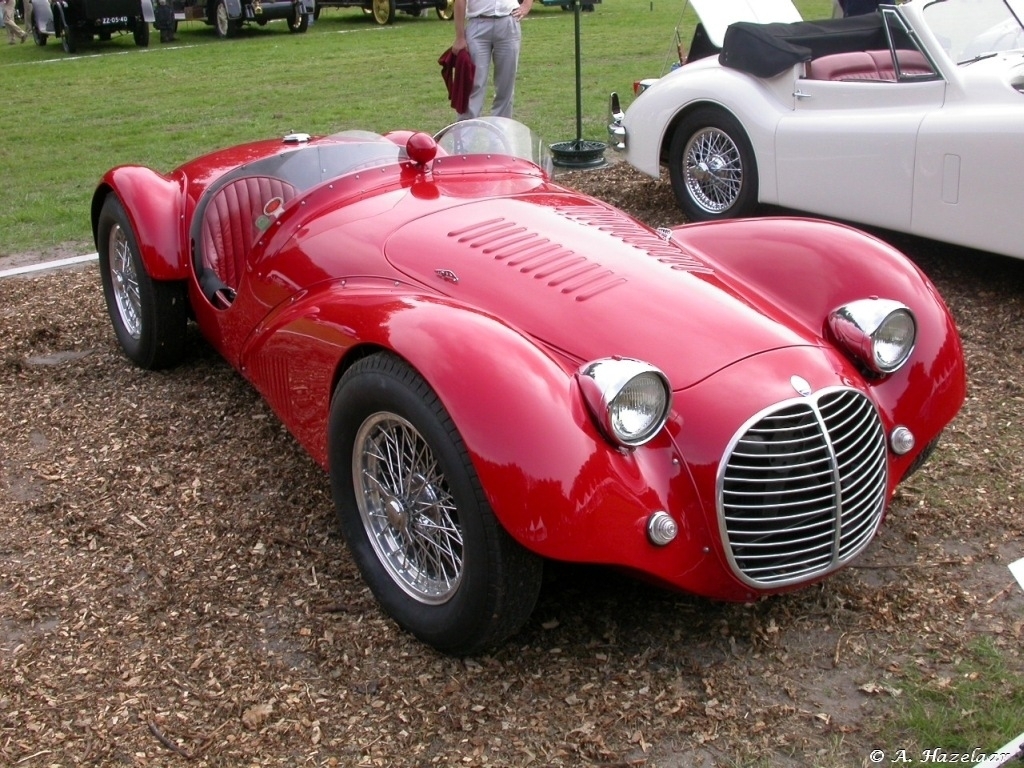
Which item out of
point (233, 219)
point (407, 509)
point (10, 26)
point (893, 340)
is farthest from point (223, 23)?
point (893, 340)

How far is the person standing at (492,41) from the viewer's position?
7797mm

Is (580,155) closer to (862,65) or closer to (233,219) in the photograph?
(862,65)

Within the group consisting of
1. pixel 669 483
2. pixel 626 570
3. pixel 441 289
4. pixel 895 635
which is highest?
pixel 441 289

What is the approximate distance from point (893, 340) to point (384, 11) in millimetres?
20409

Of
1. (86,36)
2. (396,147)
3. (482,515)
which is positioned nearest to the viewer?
(482,515)

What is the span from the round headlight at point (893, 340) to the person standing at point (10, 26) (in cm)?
2207

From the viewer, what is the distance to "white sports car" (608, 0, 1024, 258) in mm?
5078

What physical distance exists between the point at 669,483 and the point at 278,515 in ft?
5.07

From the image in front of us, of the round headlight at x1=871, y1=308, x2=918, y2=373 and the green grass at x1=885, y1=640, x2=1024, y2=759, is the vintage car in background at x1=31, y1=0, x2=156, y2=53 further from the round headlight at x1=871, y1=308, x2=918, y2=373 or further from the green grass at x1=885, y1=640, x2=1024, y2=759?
the green grass at x1=885, y1=640, x2=1024, y2=759

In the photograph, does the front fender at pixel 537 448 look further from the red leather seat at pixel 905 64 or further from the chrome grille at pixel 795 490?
the red leather seat at pixel 905 64

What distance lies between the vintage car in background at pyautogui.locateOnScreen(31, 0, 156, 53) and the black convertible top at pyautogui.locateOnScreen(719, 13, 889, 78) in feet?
50.5

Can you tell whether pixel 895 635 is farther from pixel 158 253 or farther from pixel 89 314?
pixel 89 314

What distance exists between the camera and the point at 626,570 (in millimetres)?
2496

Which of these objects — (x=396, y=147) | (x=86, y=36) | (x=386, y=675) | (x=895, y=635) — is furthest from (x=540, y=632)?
(x=86, y=36)
